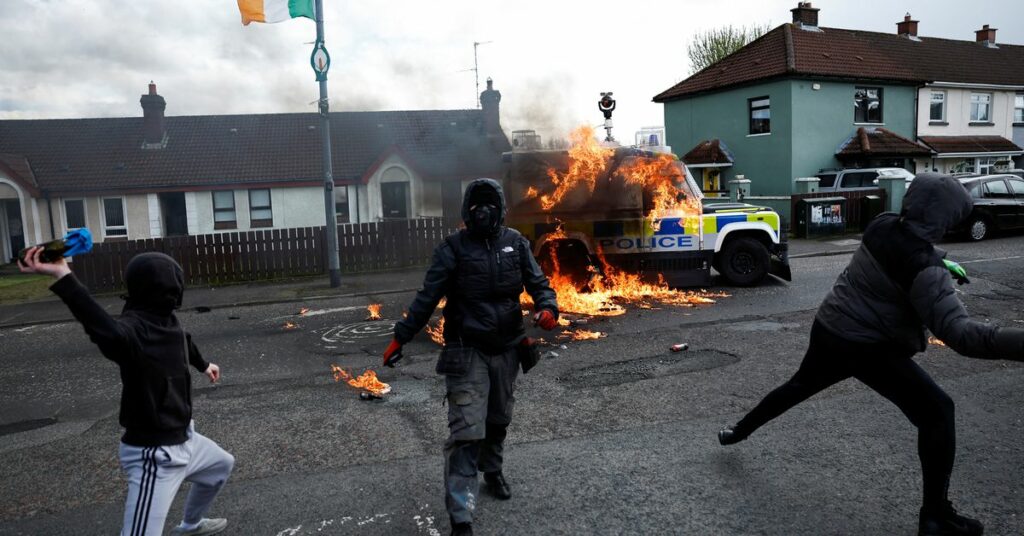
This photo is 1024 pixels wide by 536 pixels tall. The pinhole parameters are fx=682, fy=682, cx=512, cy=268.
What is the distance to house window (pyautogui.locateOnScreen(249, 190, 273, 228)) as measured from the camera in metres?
→ 25.5

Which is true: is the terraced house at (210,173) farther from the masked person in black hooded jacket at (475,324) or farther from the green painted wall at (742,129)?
the masked person in black hooded jacket at (475,324)

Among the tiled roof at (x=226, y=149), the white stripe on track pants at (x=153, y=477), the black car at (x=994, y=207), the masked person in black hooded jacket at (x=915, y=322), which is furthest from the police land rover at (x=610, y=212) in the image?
the tiled roof at (x=226, y=149)

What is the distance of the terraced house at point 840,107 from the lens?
1040 inches

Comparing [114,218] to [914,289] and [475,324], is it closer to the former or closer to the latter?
[475,324]

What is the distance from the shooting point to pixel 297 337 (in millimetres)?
8922

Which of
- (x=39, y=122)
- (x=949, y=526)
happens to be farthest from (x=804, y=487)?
Answer: (x=39, y=122)

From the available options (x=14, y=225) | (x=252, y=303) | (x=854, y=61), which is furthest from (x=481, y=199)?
(x=854, y=61)

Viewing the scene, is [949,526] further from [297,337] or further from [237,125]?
[237,125]

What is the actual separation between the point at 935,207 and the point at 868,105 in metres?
28.6

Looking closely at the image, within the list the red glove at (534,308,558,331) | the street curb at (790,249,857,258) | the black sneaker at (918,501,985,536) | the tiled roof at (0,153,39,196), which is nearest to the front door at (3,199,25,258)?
the tiled roof at (0,153,39,196)

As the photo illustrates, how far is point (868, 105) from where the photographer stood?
2798 cm

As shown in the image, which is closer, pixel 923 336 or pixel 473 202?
pixel 923 336

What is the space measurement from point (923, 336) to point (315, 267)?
13.8 m

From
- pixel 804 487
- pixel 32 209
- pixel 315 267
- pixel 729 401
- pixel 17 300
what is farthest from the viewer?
pixel 32 209
